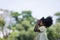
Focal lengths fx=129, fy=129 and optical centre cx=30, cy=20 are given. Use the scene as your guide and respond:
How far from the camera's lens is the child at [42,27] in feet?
4.46

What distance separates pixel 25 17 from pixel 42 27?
0.21 m

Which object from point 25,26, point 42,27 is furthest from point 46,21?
point 25,26

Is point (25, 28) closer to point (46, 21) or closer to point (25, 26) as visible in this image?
point (25, 26)

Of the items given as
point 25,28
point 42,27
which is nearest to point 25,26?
point 25,28

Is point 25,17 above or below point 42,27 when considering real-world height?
above

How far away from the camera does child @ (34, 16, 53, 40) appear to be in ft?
4.46

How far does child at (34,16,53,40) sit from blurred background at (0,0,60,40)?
0.03 metres

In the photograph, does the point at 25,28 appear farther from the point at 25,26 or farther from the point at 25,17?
the point at 25,17

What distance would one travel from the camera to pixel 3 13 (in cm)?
138

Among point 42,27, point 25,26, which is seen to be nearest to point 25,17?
point 25,26

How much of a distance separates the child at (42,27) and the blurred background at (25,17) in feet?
0.11

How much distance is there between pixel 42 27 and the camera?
1368mm

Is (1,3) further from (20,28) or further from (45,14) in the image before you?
(45,14)

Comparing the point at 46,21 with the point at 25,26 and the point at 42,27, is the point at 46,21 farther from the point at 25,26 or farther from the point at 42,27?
the point at 25,26
